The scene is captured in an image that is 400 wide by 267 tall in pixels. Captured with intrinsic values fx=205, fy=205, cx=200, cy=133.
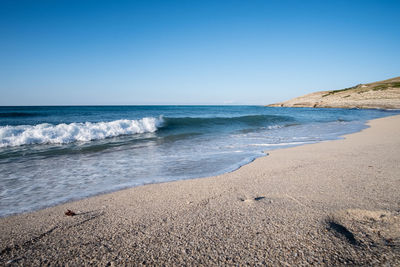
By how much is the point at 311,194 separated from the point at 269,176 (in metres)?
0.93

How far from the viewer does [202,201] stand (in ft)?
8.72

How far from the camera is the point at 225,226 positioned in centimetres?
201

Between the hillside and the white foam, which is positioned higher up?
the hillside

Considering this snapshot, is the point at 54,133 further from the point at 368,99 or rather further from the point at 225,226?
the point at 368,99

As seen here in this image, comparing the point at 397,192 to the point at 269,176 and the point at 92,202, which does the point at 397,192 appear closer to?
the point at 269,176

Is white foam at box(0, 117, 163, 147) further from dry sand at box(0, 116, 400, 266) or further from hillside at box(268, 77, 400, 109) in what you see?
hillside at box(268, 77, 400, 109)

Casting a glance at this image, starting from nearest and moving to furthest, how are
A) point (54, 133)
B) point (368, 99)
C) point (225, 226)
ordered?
point (225, 226) → point (54, 133) → point (368, 99)

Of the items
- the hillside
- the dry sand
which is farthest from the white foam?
the hillside

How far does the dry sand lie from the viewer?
5.25ft

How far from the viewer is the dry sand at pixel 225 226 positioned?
5.25ft

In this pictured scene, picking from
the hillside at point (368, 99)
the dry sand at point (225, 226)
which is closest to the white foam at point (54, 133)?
the dry sand at point (225, 226)

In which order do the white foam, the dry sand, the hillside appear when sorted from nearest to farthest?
the dry sand < the white foam < the hillside

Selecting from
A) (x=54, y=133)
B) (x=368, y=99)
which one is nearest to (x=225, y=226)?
(x=54, y=133)

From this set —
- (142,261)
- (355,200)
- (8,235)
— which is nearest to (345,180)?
(355,200)
